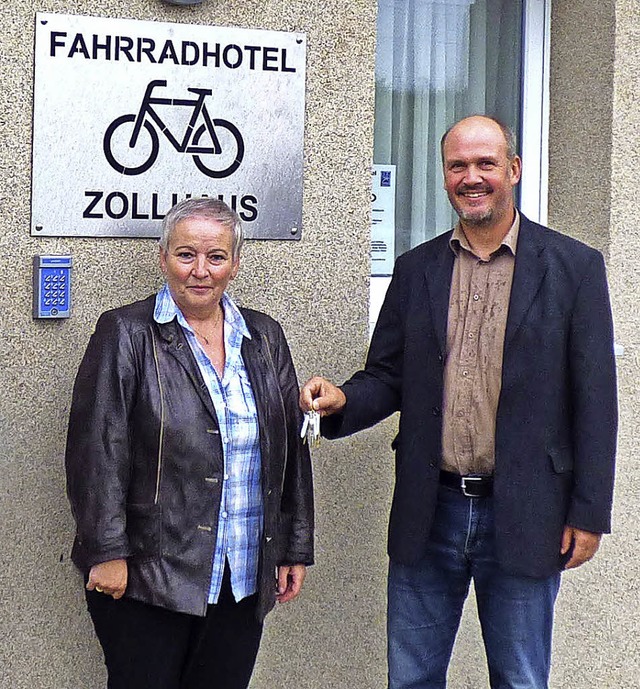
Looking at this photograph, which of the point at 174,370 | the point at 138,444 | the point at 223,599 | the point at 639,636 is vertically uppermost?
the point at 174,370

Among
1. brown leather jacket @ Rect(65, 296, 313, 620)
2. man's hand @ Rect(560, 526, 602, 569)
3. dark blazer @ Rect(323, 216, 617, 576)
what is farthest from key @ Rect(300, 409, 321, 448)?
man's hand @ Rect(560, 526, 602, 569)

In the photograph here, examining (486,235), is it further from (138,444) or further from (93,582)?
(93,582)

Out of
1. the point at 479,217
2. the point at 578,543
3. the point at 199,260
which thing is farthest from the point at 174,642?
the point at 479,217

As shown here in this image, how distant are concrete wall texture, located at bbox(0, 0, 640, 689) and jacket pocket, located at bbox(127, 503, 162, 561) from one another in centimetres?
60

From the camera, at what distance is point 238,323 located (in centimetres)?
319

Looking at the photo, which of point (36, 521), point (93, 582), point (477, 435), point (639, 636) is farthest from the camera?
point (639, 636)

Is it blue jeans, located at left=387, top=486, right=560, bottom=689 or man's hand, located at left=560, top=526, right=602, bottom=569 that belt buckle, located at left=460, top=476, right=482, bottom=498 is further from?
man's hand, located at left=560, top=526, right=602, bottom=569

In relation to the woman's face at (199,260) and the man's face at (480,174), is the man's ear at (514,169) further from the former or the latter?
the woman's face at (199,260)

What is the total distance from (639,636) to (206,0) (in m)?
2.81

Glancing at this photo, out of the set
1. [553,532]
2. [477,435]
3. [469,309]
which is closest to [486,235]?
[469,309]

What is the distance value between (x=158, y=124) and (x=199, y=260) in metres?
0.70

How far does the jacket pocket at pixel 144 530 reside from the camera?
297 centimetres

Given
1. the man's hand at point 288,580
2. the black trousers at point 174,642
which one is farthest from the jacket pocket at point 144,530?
the man's hand at point 288,580

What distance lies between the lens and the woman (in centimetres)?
296
